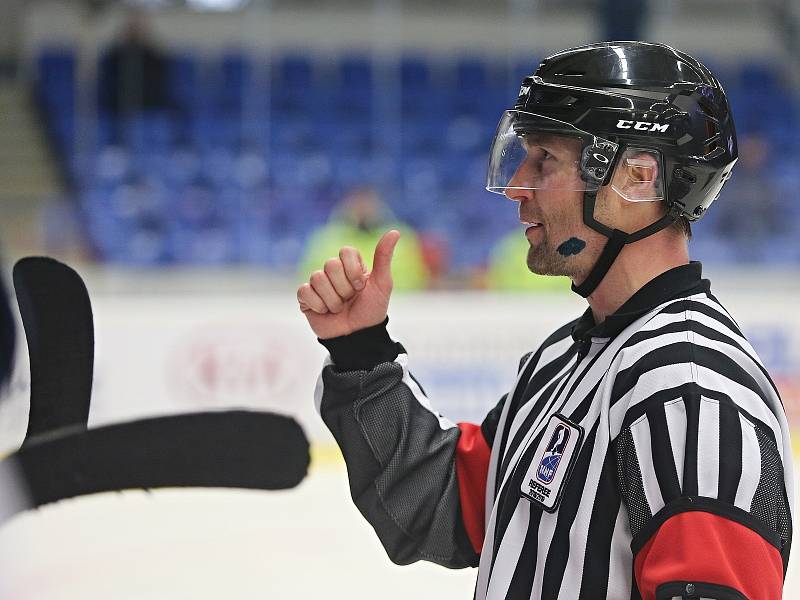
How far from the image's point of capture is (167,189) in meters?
6.56

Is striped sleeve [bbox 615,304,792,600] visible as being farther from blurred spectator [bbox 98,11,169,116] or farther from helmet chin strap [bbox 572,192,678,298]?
blurred spectator [bbox 98,11,169,116]

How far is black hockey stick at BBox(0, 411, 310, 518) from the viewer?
0.65m

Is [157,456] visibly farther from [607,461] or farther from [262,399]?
[262,399]

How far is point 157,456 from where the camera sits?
682mm

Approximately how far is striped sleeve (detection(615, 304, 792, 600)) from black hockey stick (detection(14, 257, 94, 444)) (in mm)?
632

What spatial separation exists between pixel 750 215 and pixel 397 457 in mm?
5435

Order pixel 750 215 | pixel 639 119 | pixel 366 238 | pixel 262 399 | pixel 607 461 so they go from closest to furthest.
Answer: pixel 607 461
pixel 639 119
pixel 262 399
pixel 366 238
pixel 750 215

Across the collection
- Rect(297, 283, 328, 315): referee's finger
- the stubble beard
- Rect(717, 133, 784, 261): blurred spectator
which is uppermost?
the stubble beard

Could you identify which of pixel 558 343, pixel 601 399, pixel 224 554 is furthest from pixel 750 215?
pixel 601 399

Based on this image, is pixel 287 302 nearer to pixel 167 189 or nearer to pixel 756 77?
pixel 167 189

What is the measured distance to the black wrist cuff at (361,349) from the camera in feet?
5.11

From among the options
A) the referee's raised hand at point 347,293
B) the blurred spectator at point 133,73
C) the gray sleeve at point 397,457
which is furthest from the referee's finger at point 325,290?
the blurred spectator at point 133,73

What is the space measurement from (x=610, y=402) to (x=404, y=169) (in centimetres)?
571

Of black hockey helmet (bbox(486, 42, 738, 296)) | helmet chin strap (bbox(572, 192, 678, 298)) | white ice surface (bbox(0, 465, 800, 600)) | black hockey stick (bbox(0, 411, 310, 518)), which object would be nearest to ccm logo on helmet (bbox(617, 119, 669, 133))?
black hockey helmet (bbox(486, 42, 738, 296))
